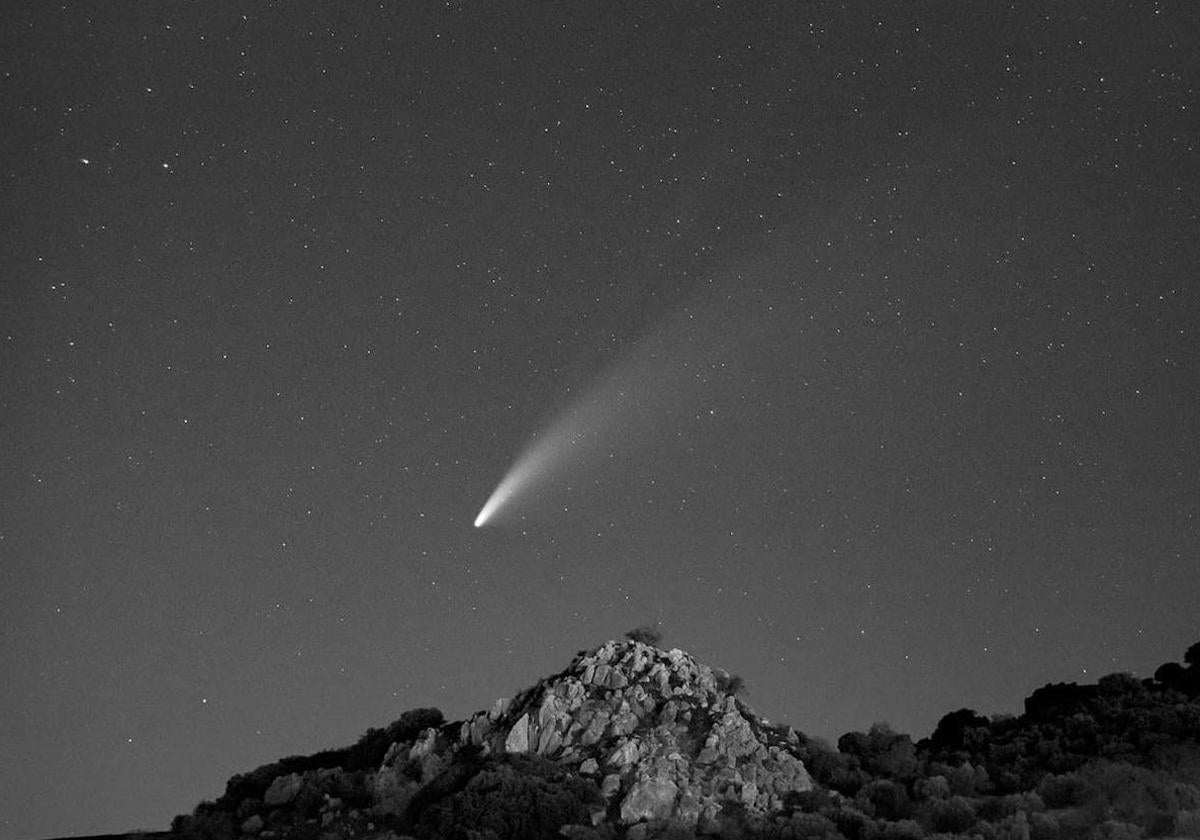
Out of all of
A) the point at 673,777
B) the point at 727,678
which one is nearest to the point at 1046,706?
the point at 727,678

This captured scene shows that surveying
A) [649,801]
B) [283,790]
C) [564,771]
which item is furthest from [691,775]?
[283,790]

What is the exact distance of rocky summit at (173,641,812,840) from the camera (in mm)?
32625

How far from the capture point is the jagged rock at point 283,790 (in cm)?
3916

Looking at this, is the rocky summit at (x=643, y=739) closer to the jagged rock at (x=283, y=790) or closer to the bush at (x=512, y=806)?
the bush at (x=512, y=806)

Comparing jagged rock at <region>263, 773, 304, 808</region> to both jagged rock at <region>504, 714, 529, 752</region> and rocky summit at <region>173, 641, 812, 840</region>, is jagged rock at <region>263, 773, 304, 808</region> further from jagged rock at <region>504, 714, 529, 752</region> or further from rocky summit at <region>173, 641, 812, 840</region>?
jagged rock at <region>504, 714, 529, 752</region>

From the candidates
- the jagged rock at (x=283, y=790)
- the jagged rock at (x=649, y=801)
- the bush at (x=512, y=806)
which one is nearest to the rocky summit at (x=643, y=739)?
the jagged rock at (x=649, y=801)

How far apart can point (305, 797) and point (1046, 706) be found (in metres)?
31.3

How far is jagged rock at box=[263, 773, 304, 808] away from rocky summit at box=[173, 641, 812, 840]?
8 cm

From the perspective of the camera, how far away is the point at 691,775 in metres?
34.7

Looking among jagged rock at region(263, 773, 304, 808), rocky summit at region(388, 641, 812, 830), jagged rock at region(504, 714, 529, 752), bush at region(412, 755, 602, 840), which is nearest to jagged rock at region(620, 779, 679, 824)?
rocky summit at region(388, 641, 812, 830)

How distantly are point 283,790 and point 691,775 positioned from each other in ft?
49.6

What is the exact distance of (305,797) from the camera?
38031 millimetres

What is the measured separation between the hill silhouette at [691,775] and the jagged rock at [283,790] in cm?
7

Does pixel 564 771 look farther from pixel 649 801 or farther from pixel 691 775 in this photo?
pixel 691 775
